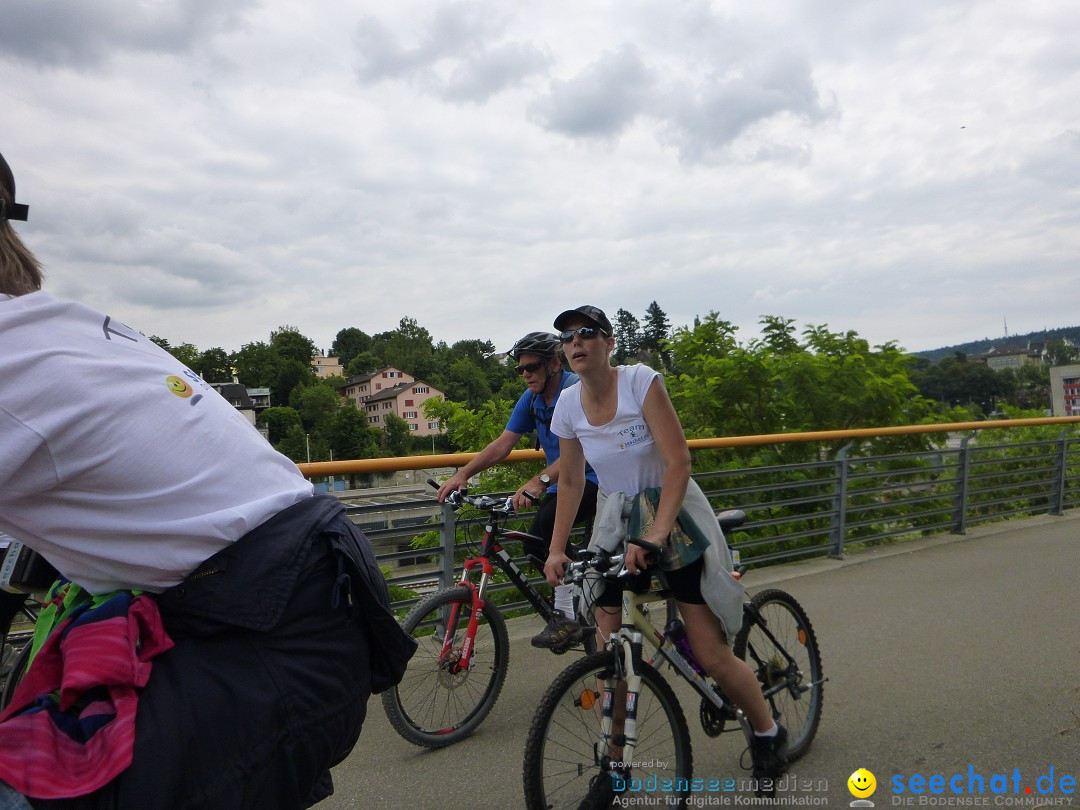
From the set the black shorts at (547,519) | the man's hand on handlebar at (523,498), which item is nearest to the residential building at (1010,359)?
the black shorts at (547,519)

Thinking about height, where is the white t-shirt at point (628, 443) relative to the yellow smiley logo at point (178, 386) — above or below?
below

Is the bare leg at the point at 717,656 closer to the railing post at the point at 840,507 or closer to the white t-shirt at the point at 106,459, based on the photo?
the white t-shirt at the point at 106,459

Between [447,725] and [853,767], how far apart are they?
1827 mm

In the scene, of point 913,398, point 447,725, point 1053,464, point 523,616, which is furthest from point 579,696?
point 1053,464

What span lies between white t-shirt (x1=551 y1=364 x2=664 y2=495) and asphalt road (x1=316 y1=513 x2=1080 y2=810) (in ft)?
4.42

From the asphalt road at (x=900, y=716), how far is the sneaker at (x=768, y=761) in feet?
0.57

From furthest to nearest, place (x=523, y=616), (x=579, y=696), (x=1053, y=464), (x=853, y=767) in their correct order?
(x=1053, y=464), (x=523, y=616), (x=853, y=767), (x=579, y=696)

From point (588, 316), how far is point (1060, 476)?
9.84 metres

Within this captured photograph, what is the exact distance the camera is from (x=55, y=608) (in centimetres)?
146

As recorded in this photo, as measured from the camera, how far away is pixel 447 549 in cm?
522

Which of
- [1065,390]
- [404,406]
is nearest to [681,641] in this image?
[404,406]

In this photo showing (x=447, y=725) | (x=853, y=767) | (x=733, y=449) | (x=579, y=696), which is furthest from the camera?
(x=733, y=449)

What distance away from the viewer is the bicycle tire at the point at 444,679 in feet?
13.0

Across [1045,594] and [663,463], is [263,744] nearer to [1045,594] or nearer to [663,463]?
[663,463]
